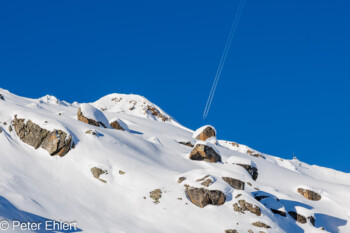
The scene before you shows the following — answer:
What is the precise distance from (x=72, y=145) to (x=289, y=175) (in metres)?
34.4

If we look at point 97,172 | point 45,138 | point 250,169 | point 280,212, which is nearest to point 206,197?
point 280,212

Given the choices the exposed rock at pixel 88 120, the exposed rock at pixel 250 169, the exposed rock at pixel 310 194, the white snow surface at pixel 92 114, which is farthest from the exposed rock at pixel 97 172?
the exposed rock at pixel 310 194

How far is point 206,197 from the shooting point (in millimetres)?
32969

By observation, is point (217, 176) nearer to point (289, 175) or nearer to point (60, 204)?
point (60, 204)

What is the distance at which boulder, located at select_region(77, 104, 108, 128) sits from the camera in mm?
48531

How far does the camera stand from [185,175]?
35.8 metres

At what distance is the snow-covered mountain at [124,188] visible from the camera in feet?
94.3

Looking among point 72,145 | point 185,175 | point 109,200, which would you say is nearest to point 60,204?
point 109,200

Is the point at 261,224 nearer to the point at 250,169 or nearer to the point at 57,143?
the point at 250,169

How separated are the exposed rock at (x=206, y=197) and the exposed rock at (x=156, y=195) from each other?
2.81 meters

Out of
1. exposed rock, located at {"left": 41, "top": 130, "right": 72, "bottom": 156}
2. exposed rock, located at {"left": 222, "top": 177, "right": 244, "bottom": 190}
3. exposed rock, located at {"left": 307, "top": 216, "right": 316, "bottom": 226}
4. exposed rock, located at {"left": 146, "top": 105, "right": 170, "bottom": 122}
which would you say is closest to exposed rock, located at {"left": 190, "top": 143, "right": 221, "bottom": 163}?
exposed rock, located at {"left": 222, "top": 177, "right": 244, "bottom": 190}

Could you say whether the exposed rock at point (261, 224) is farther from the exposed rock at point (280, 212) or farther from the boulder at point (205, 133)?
the boulder at point (205, 133)

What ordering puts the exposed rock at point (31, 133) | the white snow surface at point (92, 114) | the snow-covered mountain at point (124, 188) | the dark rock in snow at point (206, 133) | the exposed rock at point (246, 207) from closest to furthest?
the snow-covered mountain at point (124, 188), the exposed rock at point (246, 207), the exposed rock at point (31, 133), the white snow surface at point (92, 114), the dark rock in snow at point (206, 133)

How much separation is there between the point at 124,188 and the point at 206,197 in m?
7.55
